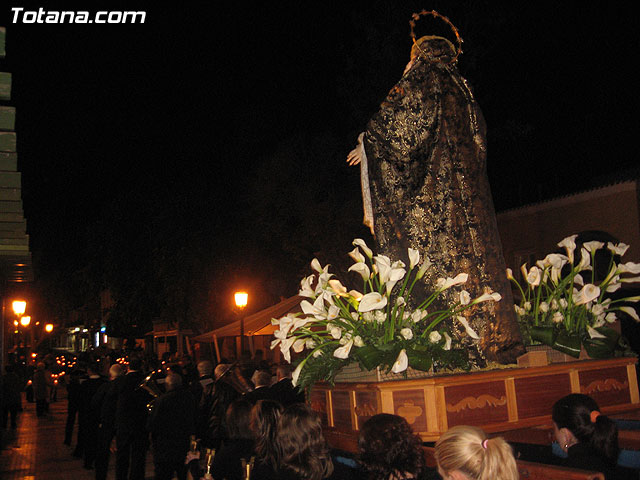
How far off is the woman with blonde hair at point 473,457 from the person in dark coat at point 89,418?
1089 cm

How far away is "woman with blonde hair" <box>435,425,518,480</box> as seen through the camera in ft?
8.67

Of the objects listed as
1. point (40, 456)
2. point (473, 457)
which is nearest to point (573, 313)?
point (473, 457)

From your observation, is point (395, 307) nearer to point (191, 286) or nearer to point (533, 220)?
point (533, 220)

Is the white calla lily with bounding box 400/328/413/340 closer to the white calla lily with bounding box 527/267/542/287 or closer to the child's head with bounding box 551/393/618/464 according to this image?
the child's head with bounding box 551/393/618/464

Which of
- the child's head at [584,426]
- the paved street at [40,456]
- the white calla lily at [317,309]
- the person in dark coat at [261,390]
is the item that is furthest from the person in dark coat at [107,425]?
the child's head at [584,426]

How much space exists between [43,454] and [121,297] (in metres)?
11.4

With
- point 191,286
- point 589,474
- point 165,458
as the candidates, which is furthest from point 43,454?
point 589,474

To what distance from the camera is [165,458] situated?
30.0 feet

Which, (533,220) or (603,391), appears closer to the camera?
(603,391)

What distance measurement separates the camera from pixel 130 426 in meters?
10.2

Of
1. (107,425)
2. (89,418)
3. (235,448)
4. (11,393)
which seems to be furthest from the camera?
(11,393)

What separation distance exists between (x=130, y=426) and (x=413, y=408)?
24.7ft

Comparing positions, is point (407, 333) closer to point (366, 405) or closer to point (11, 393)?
point (366, 405)

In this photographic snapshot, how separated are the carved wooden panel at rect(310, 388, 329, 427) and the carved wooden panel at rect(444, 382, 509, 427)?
2.97 feet
